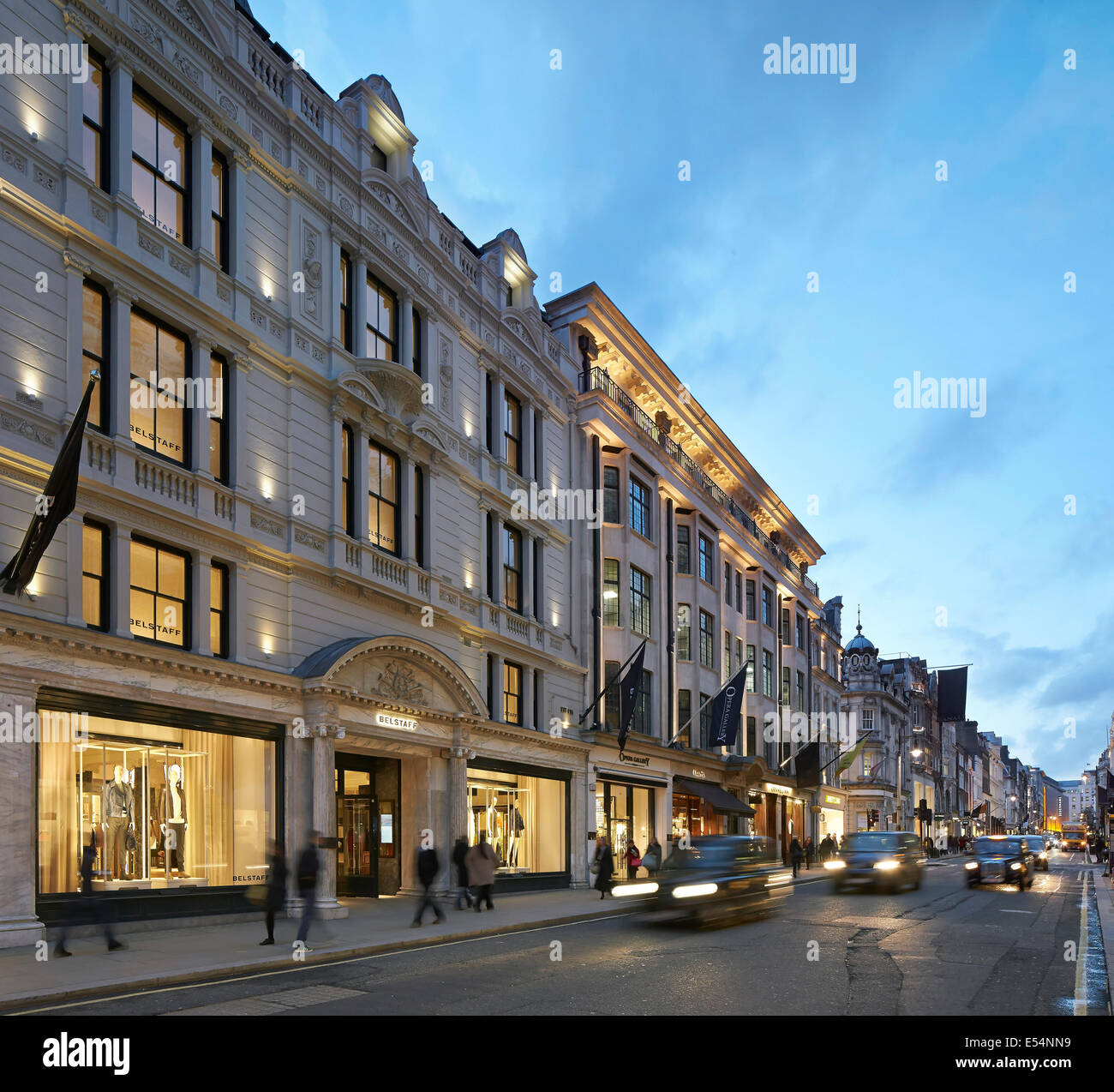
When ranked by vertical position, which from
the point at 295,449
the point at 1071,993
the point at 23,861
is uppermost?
the point at 295,449

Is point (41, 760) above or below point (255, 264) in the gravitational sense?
below

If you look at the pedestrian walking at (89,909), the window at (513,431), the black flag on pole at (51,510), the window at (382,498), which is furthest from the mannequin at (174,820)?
the window at (513,431)

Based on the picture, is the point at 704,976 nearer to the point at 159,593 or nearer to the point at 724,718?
the point at 159,593

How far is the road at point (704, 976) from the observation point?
35.8ft

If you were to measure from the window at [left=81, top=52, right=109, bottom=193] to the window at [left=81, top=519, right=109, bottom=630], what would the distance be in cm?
590

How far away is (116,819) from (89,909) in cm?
189

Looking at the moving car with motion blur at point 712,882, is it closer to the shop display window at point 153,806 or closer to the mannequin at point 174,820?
the shop display window at point 153,806

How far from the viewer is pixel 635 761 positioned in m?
37.6

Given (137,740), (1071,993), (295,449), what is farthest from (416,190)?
(1071,993)

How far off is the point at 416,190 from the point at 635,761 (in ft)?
67.0

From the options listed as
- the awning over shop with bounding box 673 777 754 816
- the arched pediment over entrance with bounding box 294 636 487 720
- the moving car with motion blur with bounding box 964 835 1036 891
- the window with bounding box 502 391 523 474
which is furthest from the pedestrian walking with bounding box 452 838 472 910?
the awning over shop with bounding box 673 777 754 816

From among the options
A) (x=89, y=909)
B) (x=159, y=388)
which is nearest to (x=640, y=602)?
(x=159, y=388)

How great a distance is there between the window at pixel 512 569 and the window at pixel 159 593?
40.8ft
